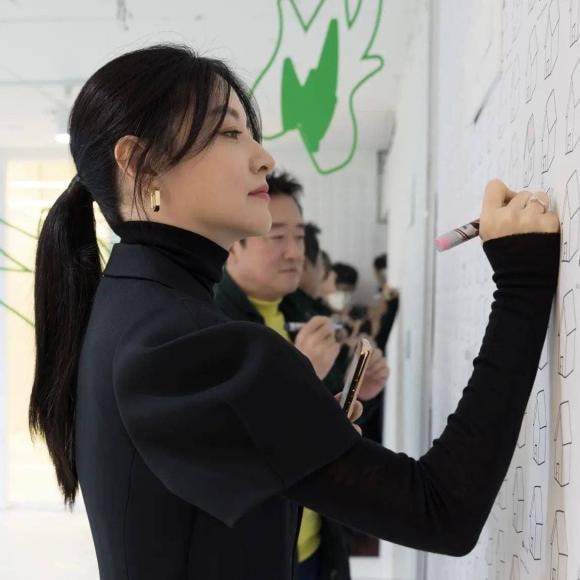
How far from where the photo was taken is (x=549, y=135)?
1.82 feet

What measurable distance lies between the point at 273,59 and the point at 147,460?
1219 mm

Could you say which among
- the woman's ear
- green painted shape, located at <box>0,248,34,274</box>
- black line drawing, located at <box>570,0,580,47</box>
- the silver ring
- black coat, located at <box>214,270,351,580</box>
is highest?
black line drawing, located at <box>570,0,580,47</box>

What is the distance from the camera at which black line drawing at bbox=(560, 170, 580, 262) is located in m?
0.48

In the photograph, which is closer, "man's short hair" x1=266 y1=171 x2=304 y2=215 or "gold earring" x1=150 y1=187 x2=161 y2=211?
"gold earring" x1=150 y1=187 x2=161 y2=211

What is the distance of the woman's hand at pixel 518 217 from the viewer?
1.73 feet

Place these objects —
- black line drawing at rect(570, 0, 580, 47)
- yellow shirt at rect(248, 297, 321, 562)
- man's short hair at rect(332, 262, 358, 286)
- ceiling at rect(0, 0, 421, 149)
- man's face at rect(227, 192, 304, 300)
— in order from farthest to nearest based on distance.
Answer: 1. man's short hair at rect(332, 262, 358, 286)
2. ceiling at rect(0, 0, 421, 149)
3. man's face at rect(227, 192, 304, 300)
4. yellow shirt at rect(248, 297, 321, 562)
5. black line drawing at rect(570, 0, 580, 47)

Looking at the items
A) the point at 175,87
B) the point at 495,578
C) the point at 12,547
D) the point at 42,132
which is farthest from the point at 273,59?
the point at 12,547

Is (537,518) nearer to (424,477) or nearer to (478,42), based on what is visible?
(424,477)

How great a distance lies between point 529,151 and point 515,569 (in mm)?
410

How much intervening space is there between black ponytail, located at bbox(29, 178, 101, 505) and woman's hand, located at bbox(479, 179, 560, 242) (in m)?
0.43

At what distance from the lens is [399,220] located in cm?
188

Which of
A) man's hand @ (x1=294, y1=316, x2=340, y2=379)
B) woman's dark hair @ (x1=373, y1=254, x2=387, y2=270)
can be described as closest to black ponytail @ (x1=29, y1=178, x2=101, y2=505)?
man's hand @ (x1=294, y1=316, x2=340, y2=379)

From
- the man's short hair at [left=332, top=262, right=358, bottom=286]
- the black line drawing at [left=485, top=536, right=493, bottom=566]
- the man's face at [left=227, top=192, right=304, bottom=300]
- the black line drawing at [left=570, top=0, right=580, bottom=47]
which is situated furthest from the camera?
the man's short hair at [left=332, top=262, right=358, bottom=286]

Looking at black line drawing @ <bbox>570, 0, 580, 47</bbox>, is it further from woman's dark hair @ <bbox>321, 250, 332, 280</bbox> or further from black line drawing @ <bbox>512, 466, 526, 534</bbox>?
woman's dark hair @ <bbox>321, 250, 332, 280</bbox>
